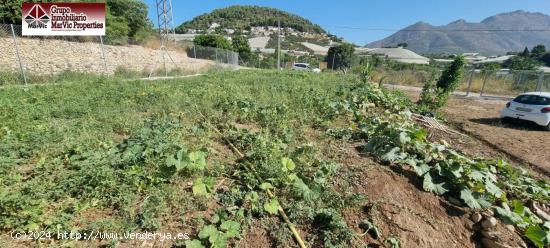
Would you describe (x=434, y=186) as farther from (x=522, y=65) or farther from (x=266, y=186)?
(x=522, y=65)

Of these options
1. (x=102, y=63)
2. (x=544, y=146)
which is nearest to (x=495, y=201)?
(x=544, y=146)

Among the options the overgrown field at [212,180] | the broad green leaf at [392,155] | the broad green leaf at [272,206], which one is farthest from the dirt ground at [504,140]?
the broad green leaf at [272,206]

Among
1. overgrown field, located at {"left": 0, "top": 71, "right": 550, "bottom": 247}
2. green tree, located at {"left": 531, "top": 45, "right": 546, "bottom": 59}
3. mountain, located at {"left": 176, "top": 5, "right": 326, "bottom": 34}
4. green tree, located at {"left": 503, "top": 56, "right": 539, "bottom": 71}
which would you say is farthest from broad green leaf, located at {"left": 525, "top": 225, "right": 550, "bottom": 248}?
mountain, located at {"left": 176, "top": 5, "right": 326, "bottom": 34}

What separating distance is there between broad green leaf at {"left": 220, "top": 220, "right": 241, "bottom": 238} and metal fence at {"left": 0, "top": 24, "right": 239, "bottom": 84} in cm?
1185

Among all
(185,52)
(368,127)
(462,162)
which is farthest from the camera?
(185,52)

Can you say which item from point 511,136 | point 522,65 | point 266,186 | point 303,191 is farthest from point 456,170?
point 522,65

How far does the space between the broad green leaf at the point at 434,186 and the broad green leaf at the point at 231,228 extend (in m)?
2.43

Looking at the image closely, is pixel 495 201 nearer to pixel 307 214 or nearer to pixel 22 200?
pixel 307 214

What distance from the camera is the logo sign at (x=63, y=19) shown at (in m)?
13.7

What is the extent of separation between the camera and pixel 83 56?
1484 cm

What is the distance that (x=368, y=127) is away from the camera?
5.75 metres

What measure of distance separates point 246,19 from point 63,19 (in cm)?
12587

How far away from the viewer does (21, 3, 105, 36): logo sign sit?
1368cm

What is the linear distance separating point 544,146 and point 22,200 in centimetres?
1059
